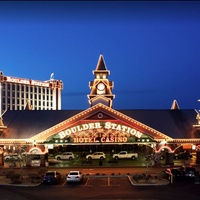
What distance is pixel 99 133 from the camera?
58.1 m

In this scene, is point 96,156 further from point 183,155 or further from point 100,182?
point 100,182

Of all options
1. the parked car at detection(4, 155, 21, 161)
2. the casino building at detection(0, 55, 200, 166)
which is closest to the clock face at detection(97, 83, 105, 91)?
the casino building at detection(0, 55, 200, 166)

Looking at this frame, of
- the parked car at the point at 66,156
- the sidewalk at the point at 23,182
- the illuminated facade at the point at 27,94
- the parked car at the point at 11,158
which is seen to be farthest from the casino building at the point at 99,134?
the illuminated facade at the point at 27,94

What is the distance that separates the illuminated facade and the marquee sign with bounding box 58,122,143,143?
102 m

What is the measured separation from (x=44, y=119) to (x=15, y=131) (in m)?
5.99

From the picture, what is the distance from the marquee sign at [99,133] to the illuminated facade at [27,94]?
10215 cm

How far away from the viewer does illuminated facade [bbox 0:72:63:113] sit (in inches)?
6363

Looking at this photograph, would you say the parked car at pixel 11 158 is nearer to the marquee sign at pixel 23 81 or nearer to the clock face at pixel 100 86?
the clock face at pixel 100 86

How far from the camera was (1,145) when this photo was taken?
58.5 metres

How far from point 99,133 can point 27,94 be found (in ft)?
381

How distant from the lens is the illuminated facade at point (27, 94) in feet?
530

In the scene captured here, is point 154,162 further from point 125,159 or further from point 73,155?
point 73,155

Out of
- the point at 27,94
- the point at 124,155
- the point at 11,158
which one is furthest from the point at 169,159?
the point at 27,94

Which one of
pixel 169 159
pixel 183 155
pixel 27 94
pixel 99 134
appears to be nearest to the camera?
pixel 169 159
